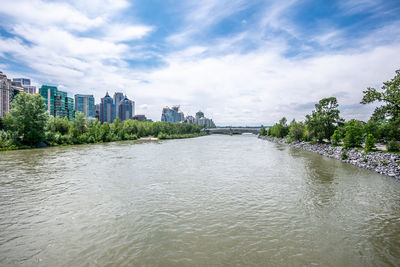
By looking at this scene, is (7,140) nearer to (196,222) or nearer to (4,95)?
(196,222)

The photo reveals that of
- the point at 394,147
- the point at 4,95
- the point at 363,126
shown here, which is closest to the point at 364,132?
the point at 363,126

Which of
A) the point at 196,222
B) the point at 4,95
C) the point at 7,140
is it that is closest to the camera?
the point at 196,222

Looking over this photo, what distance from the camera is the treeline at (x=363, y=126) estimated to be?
25.6m

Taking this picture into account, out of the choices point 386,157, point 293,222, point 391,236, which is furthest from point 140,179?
point 386,157

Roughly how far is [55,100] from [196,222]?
19980 cm

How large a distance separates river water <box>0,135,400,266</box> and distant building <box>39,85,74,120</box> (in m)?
181

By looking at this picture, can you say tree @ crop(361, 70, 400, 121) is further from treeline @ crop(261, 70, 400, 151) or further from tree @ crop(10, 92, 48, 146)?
tree @ crop(10, 92, 48, 146)

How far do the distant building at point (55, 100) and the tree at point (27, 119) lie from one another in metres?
137

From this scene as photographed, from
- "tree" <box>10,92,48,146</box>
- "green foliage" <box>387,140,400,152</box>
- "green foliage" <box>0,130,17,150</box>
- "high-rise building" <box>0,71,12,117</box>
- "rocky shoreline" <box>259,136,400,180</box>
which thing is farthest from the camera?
"high-rise building" <box>0,71,12,117</box>

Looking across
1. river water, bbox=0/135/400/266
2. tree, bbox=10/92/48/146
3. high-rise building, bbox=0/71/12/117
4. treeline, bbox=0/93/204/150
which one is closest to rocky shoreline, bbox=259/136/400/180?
river water, bbox=0/135/400/266

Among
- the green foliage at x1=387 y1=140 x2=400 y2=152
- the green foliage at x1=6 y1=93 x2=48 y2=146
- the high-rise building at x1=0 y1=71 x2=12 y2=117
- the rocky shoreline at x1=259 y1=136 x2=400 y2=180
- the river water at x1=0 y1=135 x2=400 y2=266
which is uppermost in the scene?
the high-rise building at x1=0 y1=71 x2=12 y2=117

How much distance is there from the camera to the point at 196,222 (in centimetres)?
1044

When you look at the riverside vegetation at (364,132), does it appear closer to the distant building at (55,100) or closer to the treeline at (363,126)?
the treeline at (363,126)

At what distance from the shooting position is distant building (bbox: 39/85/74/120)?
16712cm
